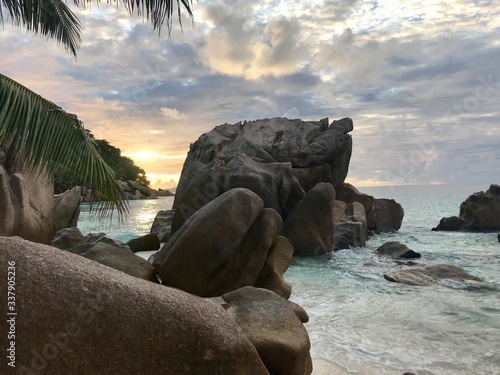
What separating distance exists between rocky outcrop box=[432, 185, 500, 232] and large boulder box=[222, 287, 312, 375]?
30033 mm

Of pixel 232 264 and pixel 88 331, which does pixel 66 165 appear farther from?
pixel 232 264

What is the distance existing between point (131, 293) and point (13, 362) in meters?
0.92

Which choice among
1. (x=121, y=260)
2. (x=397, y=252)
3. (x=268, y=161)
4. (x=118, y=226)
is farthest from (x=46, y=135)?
(x=118, y=226)

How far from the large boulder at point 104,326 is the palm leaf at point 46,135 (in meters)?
2.45

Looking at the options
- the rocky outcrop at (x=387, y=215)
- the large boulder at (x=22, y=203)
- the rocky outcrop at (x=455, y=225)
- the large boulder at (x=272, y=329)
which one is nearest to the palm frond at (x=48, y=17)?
the large boulder at (x=22, y=203)

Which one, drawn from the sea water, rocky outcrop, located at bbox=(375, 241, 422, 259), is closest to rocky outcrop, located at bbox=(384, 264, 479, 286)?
the sea water

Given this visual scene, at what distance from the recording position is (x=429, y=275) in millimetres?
12406

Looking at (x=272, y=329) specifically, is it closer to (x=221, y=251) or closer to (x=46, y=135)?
(x=46, y=135)

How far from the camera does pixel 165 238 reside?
20.2 meters

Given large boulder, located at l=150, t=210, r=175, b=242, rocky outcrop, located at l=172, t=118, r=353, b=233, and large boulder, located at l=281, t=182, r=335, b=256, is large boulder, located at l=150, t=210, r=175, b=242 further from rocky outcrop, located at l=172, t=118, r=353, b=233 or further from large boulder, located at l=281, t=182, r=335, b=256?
large boulder, located at l=281, t=182, r=335, b=256

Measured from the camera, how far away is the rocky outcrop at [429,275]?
39.5ft

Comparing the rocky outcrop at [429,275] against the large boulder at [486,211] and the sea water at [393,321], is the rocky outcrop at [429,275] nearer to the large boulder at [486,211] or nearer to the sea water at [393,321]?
the sea water at [393,321]

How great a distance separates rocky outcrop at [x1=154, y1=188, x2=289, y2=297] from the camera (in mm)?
8734

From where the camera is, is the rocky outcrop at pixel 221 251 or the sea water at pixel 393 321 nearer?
the sea water at pixel 393 321
